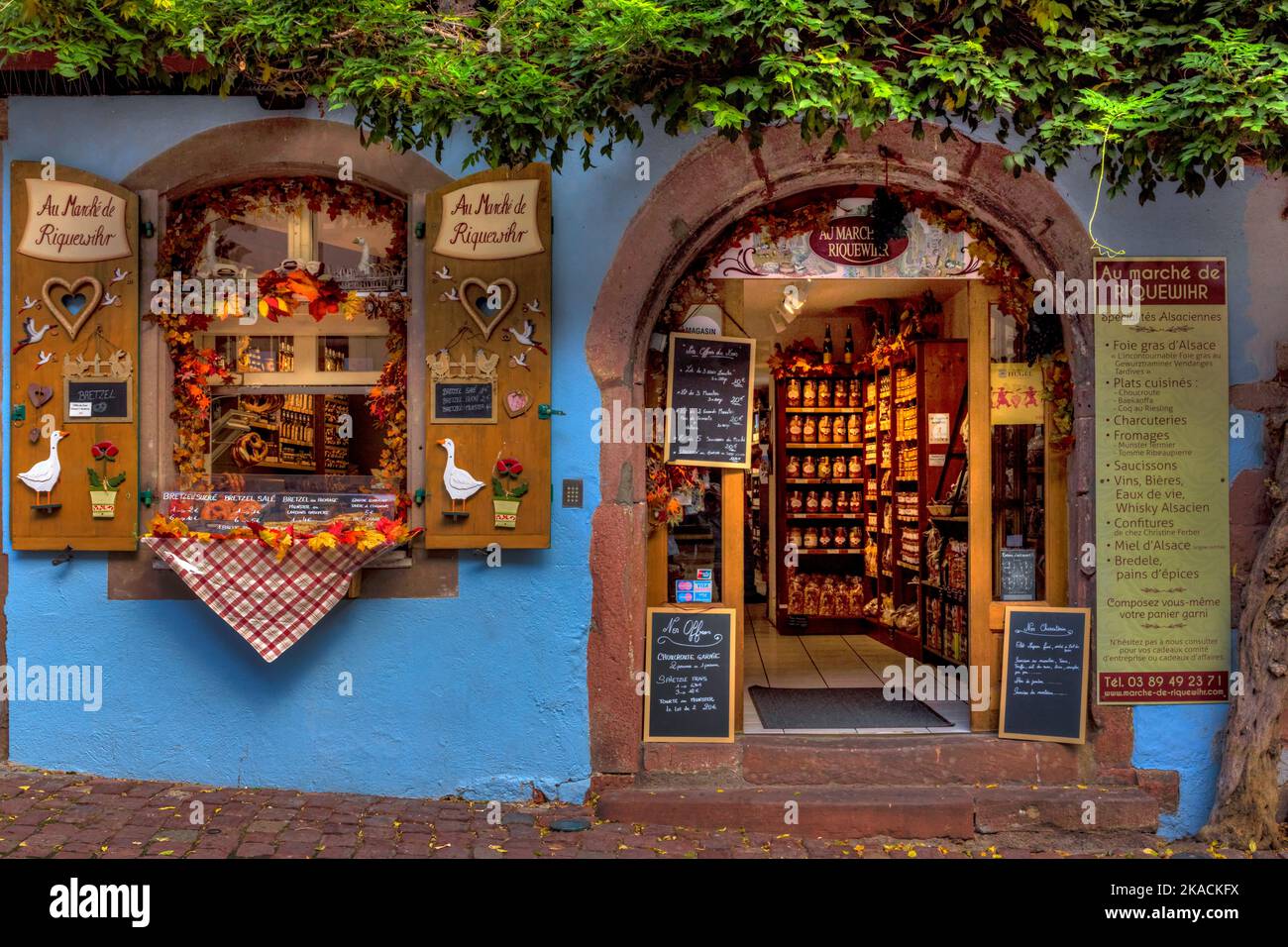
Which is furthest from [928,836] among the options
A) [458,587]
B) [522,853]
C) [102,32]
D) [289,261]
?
[102,32]

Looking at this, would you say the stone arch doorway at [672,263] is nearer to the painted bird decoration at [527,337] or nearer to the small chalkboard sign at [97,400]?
the painted bird decoration at [527,337]

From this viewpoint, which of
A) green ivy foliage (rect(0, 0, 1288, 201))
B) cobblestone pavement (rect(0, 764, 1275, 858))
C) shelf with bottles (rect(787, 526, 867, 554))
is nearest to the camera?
green ivy foliage (rect(0, 0, 1288, 201))

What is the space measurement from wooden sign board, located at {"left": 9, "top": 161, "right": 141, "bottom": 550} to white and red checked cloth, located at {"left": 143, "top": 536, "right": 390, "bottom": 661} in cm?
42

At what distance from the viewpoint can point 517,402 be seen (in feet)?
18.0

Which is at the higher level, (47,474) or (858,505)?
(47,474)

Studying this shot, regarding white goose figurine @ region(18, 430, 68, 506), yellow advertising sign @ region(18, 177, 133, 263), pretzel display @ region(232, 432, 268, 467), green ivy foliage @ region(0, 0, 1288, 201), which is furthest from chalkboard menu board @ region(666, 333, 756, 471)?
white goose figurine @ region(18, 430, 68, 506)

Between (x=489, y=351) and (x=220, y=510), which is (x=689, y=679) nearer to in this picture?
(x=489, y=351)

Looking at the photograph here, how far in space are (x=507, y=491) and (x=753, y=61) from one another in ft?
7.99

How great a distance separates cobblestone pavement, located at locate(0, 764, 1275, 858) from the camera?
4.74 metres

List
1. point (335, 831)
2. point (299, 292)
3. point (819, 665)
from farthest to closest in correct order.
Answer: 1. point (819, 665)
2. point (299, 292)
3. point (335, 831)

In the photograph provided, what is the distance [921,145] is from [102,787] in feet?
18.0

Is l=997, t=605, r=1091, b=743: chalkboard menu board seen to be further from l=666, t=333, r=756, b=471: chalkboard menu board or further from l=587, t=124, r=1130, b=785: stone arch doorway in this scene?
l=666, t=333, r=756, b=471: chalkboard menu board

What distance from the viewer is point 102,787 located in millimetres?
5402

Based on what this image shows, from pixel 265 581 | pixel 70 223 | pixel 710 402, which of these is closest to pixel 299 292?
pixel 70 223
